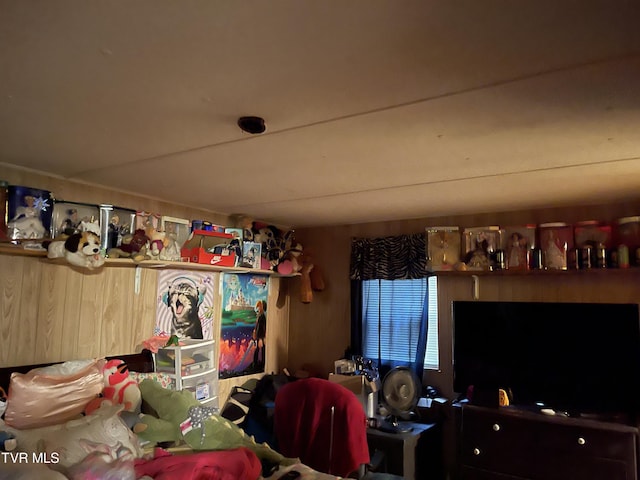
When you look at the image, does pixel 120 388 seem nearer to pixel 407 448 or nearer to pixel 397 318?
pixel 407 448

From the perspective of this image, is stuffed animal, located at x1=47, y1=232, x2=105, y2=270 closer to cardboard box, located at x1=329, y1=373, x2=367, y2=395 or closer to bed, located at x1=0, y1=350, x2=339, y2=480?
bed, located at x1=0, y1=350, x2=339, y2=480

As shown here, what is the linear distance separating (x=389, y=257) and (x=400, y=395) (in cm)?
120

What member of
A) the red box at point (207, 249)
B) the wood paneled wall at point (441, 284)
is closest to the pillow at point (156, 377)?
the red box at point (207, 249)

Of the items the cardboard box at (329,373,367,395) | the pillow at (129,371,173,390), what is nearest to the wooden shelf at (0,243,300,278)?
the pillow at (129,371,173,390)

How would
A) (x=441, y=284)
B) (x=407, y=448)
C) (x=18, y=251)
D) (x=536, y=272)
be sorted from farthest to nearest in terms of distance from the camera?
(x=441, y=284), (x=536, y=272), (x=407, y=448), (x=18, y=251)

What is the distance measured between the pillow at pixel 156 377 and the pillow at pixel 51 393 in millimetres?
286

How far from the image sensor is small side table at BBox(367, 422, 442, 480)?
10.3 feet

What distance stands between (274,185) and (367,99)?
140 centimetres

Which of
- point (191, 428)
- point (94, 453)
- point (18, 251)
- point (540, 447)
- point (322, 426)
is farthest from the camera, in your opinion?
point (540, 447)

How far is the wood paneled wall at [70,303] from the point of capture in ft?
8.73

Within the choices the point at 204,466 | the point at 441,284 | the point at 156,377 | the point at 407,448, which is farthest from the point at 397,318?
the point at 204,466

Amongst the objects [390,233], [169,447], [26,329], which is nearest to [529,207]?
[390,233]

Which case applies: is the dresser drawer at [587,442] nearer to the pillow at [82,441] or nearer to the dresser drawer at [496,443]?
the dresser drawer at [496,443]

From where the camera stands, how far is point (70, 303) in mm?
2938
